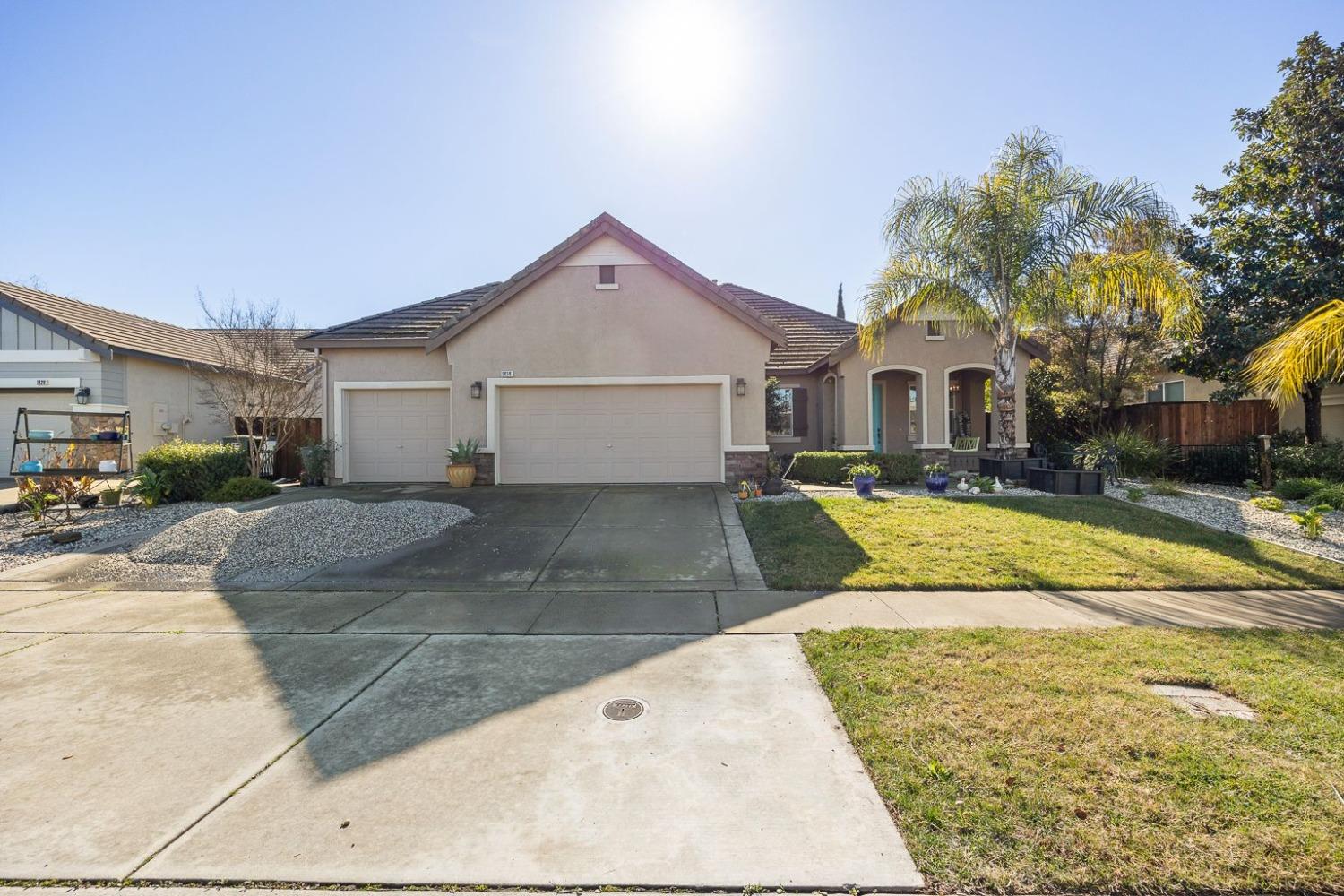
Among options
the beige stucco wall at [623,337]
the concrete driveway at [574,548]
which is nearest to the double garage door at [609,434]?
the beige stucco wall at [623,337]

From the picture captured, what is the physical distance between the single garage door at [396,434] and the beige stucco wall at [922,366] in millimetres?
10275

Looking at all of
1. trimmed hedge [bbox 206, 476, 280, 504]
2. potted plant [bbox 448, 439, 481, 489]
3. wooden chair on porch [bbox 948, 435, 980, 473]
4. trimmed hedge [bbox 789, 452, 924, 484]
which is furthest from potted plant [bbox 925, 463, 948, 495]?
trimmed hedge [bbox 206, 476, 280, 504]

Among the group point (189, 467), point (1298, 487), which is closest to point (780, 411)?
point (1298, 487)

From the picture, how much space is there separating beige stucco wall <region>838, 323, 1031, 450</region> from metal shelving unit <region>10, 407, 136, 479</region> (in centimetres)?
1721

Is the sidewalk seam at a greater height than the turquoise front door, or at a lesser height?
lesser

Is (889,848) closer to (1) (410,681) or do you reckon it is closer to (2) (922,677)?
(2) (922,677)

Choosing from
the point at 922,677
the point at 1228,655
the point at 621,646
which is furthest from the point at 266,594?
the point at 1228,655

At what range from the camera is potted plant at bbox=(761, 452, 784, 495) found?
472 inches

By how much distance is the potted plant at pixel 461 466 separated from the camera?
12633mm

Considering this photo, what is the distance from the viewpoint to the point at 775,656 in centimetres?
450

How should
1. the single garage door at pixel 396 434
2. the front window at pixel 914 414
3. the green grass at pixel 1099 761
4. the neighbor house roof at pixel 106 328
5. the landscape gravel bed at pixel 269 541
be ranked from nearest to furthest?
the green grass at pixel 1099 761
the landscape gravel bed at pixel 269 541
the single garage door at pixel 396 434
the neighbor house roof at pixel 106 328
the front window at pixel 914 414

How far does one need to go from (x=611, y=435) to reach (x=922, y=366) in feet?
28.8

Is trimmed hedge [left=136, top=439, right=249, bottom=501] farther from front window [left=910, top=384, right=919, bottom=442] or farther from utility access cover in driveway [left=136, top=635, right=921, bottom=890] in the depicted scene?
front window [left=910, top=384, right=919, bottom=442]

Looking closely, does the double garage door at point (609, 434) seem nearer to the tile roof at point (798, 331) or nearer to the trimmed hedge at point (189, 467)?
the tile roof at point (798, 331)
